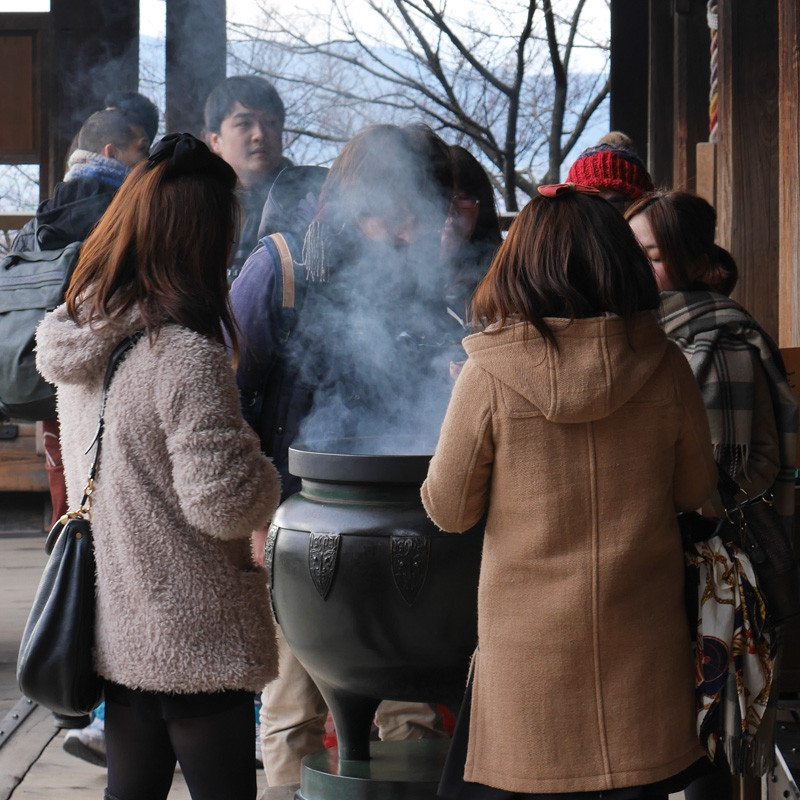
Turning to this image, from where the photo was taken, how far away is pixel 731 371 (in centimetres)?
247

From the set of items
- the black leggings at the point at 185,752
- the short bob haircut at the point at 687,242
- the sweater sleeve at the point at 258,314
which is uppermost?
the short bob haircut at the point at 687,242

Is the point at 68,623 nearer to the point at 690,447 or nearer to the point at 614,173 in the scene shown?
the point at 690,447

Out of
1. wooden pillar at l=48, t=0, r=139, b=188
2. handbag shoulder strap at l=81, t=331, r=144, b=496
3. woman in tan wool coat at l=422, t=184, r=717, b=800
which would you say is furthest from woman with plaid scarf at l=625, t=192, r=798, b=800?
wooden pillar at l=48, t=0, r=139, b=188

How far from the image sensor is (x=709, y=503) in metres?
2.25

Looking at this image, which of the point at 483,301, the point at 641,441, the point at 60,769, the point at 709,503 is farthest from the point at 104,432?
the point at 60,769

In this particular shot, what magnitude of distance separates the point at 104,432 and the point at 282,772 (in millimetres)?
1305

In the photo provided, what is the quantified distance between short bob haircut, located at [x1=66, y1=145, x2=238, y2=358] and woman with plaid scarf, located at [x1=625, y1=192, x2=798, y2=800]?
46.2 inches

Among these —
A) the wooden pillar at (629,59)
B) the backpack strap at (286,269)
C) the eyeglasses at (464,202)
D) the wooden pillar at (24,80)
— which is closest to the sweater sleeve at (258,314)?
the backpack strap at (286,269)

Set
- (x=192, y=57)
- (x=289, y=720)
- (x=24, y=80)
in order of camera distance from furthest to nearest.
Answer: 1. (x=24, y=80)
2. (x=192, y=57)
3. (x=289, y=720)

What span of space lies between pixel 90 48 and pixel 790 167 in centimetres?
407

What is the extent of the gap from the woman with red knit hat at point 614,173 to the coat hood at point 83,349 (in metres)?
2.03

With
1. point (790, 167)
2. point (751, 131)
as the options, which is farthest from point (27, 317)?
point (751, 131)

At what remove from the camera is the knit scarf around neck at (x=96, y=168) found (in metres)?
3.30

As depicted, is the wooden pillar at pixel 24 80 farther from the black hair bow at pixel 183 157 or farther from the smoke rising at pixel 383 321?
the black hair bow at pixel 183 157
